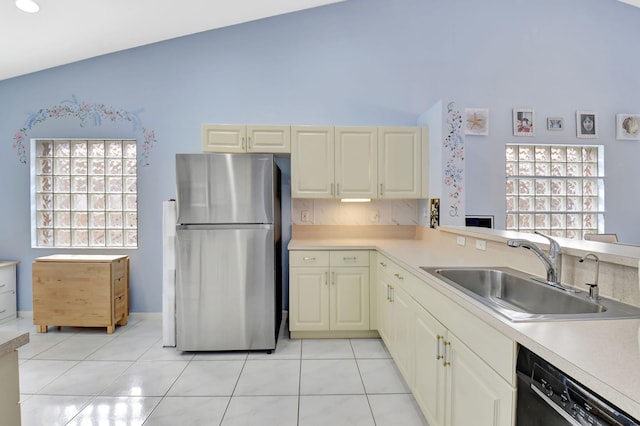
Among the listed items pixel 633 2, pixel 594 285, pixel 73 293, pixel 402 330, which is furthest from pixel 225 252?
pixel 633 2

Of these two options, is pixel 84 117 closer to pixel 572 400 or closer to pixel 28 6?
pixel 28 6

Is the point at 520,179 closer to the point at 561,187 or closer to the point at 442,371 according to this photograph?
the point at 561,187

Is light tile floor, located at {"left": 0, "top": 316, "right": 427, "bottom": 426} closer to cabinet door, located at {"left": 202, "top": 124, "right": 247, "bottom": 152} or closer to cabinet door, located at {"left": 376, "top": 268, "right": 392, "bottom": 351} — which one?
cabinet door, located at {"left": 376, "top": 268, "right": 392, "bottom": 351}

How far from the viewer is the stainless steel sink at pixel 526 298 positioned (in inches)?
41.5

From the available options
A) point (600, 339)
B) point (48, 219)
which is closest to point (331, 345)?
point (600, 339)

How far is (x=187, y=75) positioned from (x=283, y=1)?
122 cm

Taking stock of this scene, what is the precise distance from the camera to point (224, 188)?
2566 mm

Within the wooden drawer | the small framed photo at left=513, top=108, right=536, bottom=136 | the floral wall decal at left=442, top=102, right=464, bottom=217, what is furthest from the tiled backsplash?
the wooden drawer

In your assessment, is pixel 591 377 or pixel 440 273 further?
pixel 440 273

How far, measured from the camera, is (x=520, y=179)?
11.9 feet

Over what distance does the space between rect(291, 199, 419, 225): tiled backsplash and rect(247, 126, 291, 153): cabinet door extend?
0.65 m

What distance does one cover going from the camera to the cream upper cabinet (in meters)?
3.01

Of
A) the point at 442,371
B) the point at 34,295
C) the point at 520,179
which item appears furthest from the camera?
the point at 520,179

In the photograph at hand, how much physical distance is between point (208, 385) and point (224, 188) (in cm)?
142
